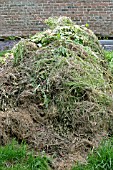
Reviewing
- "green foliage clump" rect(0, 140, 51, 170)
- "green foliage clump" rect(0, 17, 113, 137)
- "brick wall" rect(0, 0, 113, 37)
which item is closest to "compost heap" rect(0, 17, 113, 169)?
"green foliage clump" rect(0, 17, 113, 137)

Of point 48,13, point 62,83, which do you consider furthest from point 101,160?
point 48,13

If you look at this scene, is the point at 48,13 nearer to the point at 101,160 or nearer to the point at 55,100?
the point at 55,100

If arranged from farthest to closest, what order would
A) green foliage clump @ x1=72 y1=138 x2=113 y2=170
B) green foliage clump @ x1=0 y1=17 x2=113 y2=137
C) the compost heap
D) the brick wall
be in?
the brick wall → green foliage clump @ x1=0 y1=17 x2=113 y2=137 → the compost heap → green foliage clump @ x1=72 y1=138 x2=113 y2=170

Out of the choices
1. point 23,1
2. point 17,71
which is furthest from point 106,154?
point 23,1

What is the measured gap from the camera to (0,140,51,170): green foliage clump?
3344mm

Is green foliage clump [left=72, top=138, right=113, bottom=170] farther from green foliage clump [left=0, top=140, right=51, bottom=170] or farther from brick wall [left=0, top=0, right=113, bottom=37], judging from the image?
brick wall [left=0, top=0, right=113, bottom=37]

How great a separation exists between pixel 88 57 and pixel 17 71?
36.0 inches

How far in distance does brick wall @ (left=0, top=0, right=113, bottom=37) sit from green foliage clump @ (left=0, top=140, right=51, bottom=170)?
8.22 metres

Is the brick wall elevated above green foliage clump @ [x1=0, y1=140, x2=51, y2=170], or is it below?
above

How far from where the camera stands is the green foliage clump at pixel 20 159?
3344mm

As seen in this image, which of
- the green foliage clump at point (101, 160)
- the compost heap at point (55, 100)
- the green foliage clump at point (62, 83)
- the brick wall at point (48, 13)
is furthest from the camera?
the brick wall at point (48, 13)

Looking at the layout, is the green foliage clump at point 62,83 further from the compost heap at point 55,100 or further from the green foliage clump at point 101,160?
the green foliage clump at point 101,160

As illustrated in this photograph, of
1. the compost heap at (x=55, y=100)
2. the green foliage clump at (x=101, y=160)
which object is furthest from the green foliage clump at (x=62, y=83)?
the green foliage clump at (x=101, y=160)

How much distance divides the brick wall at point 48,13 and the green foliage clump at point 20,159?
8.22m
